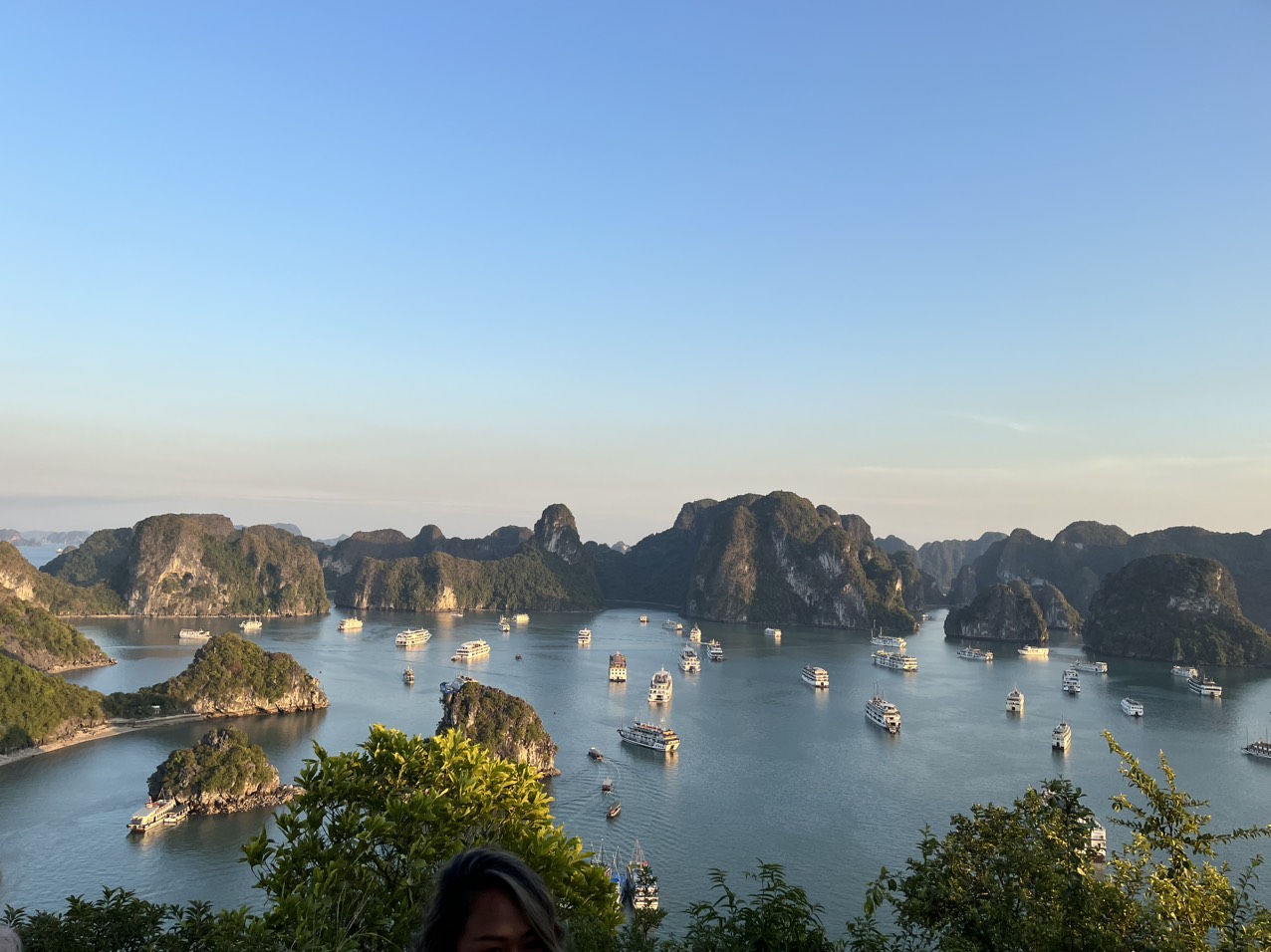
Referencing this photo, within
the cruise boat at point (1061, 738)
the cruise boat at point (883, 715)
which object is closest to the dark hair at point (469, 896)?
the cruise boat at point (1061, 738)

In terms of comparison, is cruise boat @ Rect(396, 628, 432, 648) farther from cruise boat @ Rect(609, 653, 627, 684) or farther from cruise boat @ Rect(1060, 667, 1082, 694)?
cruise boat @ Rect(1060, 667, 1082, 694)

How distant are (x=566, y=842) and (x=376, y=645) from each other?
82.7 m

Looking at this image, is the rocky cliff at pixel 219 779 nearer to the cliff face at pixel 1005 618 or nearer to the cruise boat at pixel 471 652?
the cruise boat at pixel 471 652

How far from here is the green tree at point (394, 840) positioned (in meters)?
8.84

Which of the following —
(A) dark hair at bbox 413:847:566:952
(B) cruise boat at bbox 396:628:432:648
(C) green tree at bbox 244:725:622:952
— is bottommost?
(B) cruise boat at bbox 396:628:432:648

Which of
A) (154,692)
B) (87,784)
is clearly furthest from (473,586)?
(87,784)

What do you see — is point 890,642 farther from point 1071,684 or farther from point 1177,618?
point 1177,618

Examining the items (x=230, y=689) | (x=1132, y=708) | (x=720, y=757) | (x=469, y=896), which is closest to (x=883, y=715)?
(x=720, y=757)

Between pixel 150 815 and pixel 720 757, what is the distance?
93.7 feet

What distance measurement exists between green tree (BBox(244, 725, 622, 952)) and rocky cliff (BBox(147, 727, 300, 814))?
28529 mm

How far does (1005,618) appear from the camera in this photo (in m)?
109

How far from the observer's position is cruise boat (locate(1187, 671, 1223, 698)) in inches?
2670

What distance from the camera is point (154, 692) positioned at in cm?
5172

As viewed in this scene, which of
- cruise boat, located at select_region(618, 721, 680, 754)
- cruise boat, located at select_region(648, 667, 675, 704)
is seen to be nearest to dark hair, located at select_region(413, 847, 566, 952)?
cruise boat, located at select_region(618, 721, 680, 754)
